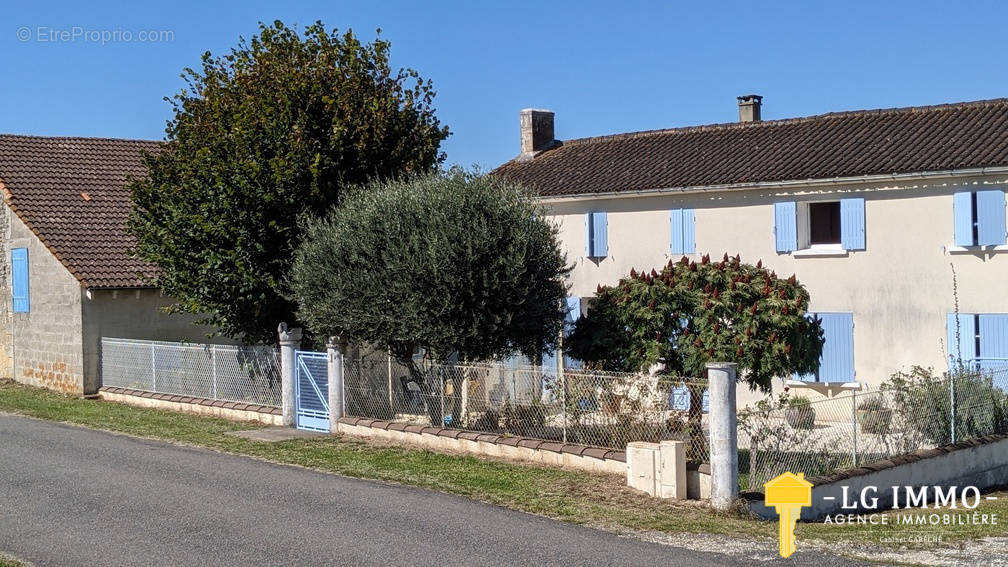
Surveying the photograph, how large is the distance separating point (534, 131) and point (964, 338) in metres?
12.8

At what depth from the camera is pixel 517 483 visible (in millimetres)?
12258

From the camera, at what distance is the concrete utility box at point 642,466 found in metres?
11.8

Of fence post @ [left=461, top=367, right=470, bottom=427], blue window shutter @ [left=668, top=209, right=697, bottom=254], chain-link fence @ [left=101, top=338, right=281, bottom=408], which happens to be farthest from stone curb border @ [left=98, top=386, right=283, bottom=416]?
blue window shutter @ [left=668, top=209, right=697, bottom=254]

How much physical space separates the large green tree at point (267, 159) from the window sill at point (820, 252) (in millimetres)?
7113

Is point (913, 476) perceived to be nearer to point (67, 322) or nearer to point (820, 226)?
point (820, 226)

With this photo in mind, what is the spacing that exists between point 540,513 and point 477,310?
4.56 m

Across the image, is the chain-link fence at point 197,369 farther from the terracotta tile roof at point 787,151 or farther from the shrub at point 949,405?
the shrub at point 949,405

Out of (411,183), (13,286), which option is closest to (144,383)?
(13,286)

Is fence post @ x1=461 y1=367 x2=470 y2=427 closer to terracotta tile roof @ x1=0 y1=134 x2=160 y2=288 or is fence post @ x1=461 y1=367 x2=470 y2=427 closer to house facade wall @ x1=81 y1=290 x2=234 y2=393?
house facade wall @ x1=81 y1=290 x2=234 y2=393

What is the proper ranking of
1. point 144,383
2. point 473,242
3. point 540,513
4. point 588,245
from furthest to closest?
1. point 588,245
2. point 144,383
3. point 473,242
4. point 540,513

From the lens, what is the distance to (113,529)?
32.5 ft

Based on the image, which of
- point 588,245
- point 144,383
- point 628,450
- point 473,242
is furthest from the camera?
point 588,245

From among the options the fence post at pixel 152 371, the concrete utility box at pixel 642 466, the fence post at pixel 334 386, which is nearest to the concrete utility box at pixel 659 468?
the concrete utility box at pixel 642 466

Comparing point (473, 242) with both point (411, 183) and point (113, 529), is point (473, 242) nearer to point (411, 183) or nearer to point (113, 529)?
point (411, 183)
